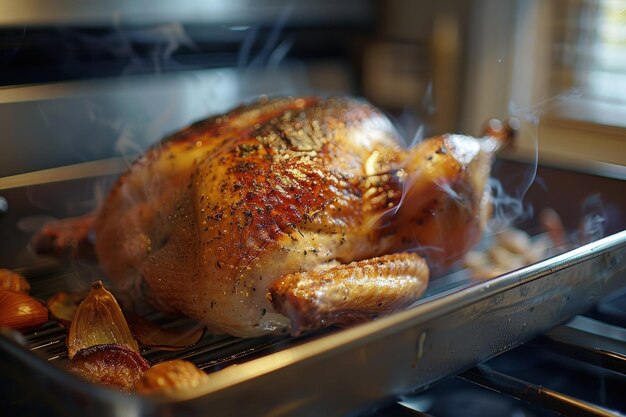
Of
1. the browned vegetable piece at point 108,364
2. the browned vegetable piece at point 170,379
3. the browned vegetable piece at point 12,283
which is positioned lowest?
the browned vegetable piece at point 108,364

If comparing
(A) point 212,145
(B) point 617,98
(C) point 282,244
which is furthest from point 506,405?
(B) point 617,98

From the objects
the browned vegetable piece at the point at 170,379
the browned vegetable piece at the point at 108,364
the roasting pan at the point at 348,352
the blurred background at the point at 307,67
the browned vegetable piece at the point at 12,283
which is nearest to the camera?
the roasting pan at the point at 348,352

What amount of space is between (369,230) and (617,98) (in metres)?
1.54

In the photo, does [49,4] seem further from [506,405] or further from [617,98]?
[617,98]

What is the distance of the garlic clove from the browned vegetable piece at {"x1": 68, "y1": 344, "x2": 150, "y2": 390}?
0.29 feet

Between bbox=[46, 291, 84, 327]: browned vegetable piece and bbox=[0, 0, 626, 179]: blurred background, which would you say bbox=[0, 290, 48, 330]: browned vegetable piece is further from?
bbox=[0, 0, 626, 179]: blurred background

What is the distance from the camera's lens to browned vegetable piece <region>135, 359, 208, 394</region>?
2.60 ft

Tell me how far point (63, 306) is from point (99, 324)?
139 millimetres

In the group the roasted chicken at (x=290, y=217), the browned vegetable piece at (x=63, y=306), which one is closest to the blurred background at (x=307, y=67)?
the roasted chicken at (x=290, y=217)

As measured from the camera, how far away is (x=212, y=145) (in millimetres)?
1238

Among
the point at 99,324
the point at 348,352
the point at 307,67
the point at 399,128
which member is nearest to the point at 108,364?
the point at 99,324

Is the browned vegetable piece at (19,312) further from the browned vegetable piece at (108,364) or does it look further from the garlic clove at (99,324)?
the browned vegetable piece at (108,364)

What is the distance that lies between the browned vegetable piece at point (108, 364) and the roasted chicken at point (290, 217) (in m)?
0.16

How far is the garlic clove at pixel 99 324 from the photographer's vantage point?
41.3 inches
